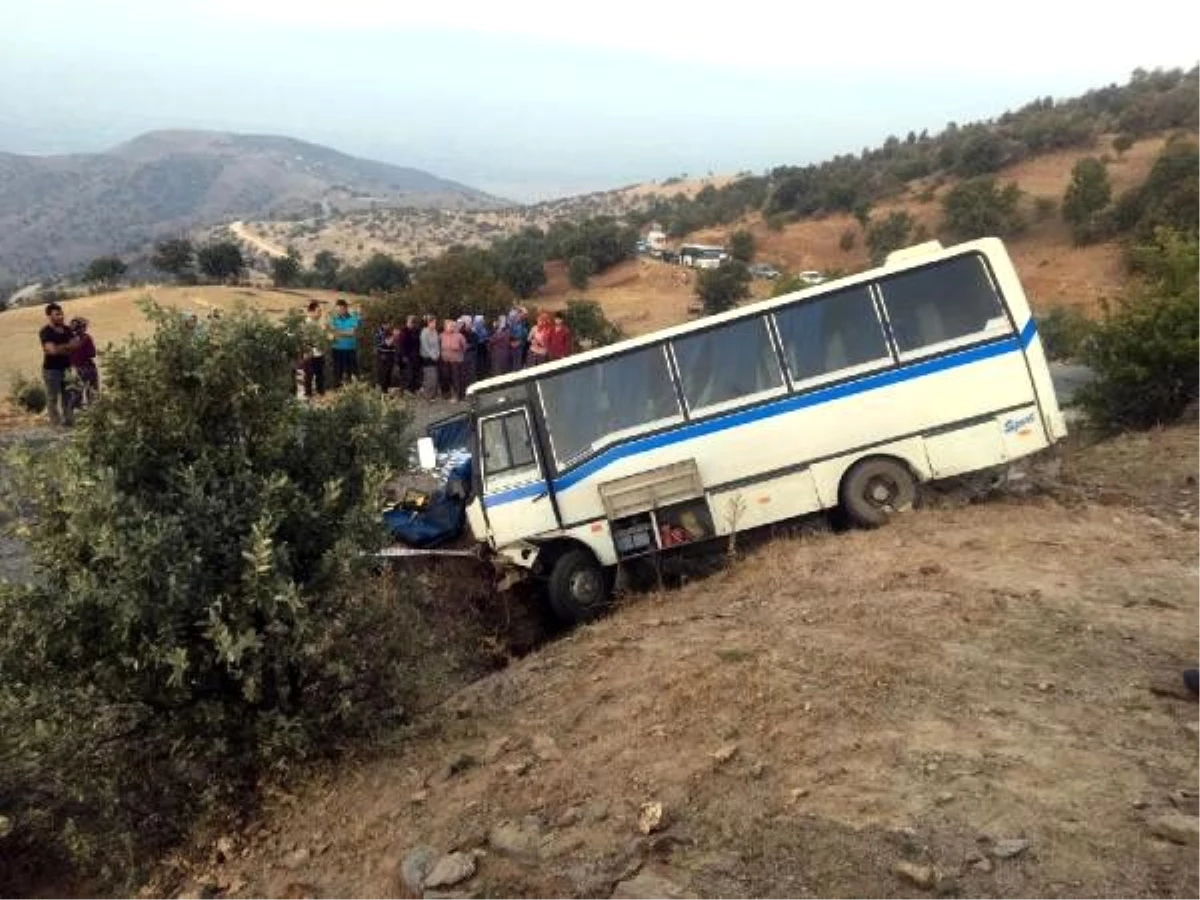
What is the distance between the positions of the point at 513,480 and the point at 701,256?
47.3 metres

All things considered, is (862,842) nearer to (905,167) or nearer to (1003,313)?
(1003,313)

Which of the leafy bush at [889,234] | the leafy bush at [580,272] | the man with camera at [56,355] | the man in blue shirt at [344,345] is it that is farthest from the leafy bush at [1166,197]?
the man with camera at [56,355]

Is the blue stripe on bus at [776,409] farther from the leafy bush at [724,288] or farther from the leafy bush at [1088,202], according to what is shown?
the leafy bush at [1088,202]

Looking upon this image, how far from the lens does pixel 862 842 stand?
4.65 metres

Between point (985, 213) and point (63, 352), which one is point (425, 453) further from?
point (985, 213)

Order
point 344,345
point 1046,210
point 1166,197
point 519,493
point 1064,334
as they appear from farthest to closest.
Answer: point 1046,210 → point 1166,197 → point 1064,334 → point 344,345 → point 519,493

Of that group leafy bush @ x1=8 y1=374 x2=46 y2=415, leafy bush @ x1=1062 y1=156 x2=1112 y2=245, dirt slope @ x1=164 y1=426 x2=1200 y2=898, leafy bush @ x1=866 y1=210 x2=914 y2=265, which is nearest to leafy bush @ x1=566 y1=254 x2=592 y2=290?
leafy bush @ x1=866 y1=210 x2=914 y2=265

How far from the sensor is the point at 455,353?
65.8ft

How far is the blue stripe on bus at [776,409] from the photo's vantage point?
35.3 ft

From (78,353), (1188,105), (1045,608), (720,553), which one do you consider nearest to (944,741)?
(1045,608)

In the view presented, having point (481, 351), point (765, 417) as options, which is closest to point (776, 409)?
point (765, 417)

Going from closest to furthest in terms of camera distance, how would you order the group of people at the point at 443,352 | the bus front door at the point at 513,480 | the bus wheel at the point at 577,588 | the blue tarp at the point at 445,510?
the bus wheel at the point at 577,588 → the bus front door at the point at 513,480 → the blue tarp at the point at 445,510 → the group of people at the point at 443,352

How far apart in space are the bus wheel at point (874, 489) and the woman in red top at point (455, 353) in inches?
417

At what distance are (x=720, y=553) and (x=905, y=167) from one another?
55492 millimetres
